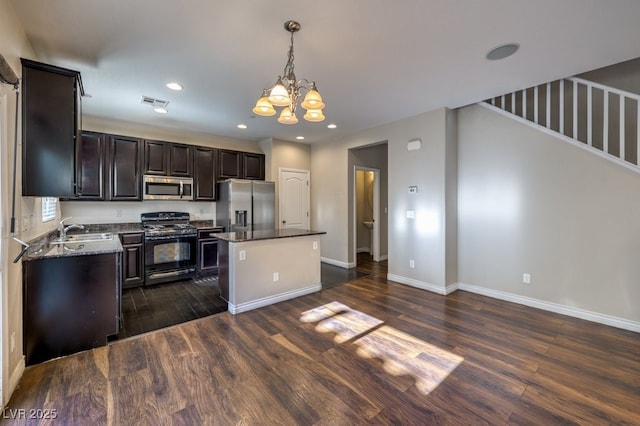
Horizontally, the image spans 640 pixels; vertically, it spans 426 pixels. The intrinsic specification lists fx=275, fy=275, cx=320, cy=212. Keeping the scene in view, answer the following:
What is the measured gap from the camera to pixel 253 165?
594cm

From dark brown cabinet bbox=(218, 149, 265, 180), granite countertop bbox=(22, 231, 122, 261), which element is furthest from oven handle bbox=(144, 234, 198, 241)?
granite countertop bbox=(22, 231, 122, 261)

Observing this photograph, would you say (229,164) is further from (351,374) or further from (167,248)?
(351,374)

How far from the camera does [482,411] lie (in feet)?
5.90

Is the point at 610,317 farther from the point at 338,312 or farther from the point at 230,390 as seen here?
the point at 230,390

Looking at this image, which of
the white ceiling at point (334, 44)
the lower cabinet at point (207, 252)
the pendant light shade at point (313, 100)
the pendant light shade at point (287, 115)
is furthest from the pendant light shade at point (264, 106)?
the lower cabinet at point (207, 252)

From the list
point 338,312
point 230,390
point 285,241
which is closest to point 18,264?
point 230,390

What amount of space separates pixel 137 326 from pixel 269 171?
3.76m

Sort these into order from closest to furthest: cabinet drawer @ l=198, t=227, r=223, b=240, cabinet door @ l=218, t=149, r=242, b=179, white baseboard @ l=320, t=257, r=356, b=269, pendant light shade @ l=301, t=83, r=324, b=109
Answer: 1. pendant light shade @ l=301, t=83, r=324, b=109
2. cabinet drawer @ l=198, t=227, r=223, b=240
3. cabinet door @ l=218, t=149, r=242, b=179
4. white baseboard @ l=320, t=257, r=356, b=269

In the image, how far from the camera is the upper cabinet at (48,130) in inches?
87.7

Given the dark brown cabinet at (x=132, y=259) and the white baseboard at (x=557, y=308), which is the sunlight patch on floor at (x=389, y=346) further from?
the dark brown cabinet at (x=132, y=259)

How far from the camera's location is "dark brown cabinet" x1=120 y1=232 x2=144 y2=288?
4.26 meters

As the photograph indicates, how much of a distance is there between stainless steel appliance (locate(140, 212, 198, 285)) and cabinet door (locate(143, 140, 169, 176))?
78 cm

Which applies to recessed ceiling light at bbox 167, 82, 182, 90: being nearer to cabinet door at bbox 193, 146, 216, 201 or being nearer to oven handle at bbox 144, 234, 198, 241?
cabinet door at bbox 193, 146, 216, 201

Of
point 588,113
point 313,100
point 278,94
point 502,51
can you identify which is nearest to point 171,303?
point 278,94
